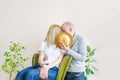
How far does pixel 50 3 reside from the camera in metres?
4.51

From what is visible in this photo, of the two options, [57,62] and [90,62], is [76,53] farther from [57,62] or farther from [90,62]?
[90,62]

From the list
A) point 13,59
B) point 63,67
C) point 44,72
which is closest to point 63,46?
point 63,67

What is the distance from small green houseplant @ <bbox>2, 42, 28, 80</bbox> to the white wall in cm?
9

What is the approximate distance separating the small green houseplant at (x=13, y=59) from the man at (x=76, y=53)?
95 centimetres

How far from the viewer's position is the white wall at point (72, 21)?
4.33m

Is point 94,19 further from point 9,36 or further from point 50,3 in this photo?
point 9,36

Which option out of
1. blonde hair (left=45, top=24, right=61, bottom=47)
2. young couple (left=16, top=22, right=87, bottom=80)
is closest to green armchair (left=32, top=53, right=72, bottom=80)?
young couple (left=16, top=22, right=87, bottom=80)

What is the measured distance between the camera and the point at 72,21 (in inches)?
174

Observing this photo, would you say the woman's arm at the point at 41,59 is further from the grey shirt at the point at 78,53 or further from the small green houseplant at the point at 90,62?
the small green houseplant at the point at 90,62

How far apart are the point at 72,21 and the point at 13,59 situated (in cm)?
109

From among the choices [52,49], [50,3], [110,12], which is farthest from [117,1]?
[52,49]

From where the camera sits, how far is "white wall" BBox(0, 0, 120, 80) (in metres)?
4.33

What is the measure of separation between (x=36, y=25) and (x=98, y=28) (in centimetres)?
95

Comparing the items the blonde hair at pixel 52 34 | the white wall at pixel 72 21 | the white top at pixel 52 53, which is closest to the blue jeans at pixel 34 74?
the white top at pixel 52 53
